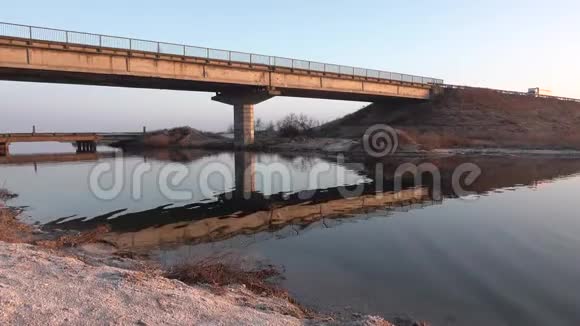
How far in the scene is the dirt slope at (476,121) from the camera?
6008cm

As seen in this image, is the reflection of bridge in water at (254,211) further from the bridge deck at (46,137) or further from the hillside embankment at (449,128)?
the bridge deck at (46,137)

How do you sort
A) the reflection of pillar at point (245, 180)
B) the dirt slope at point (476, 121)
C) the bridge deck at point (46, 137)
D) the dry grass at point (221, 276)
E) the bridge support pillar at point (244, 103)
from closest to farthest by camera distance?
the dry grass at point (221, 276)
the reflection of pillar at point (245, 180)
the bridge support pillar at point (244, 103)
the dirt slope at point (476, 121)
the bridge deck at point (46, 137)

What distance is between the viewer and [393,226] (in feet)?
54.9

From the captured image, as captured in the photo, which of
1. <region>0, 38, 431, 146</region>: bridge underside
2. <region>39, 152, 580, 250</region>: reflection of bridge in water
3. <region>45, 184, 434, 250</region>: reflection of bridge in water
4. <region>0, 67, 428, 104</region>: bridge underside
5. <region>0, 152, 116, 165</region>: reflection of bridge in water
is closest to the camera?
<region>45, 184, 434, 250</region>: reflection of bridge in water

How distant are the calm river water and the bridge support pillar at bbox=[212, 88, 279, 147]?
27973mm

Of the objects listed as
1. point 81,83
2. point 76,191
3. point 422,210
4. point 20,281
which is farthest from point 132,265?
point 81,83

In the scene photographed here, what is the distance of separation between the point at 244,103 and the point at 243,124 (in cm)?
398

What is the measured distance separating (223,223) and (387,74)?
58001 millimetres

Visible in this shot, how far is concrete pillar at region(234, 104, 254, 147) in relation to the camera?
2442 inches

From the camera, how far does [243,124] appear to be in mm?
64062

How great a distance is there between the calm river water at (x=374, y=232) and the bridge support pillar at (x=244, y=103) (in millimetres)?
27973

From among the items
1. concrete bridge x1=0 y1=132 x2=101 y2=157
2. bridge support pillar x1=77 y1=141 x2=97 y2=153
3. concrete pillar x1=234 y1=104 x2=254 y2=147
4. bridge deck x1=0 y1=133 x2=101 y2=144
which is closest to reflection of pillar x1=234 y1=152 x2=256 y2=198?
concrete pillar x1=234 y1=104 x2=254 y2=147

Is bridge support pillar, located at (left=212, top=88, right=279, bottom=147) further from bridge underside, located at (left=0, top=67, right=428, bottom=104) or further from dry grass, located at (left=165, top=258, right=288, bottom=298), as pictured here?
dry grass, located at (left=165, top=258, right=288, bottom=298)

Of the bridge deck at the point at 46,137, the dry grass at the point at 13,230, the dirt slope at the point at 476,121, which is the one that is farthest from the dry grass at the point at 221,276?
the bridge deck at the point at 46,137
